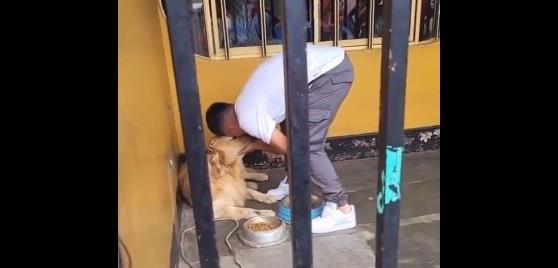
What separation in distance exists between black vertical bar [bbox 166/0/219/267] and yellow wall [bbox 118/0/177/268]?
0.24 m

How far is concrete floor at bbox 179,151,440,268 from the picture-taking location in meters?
2.65

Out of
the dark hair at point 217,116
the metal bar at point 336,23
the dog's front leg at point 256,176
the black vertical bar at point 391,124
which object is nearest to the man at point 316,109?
the dark hair at point 217,116

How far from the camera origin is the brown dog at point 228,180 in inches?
122

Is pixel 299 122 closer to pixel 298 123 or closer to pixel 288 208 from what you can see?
pixel 298 123

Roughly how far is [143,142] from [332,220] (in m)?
1.29

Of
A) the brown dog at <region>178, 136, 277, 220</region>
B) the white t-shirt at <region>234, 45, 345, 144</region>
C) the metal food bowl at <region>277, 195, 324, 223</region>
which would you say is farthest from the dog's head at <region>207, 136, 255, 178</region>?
the metal food bowl at <region>277, 195, 324, 223</region>

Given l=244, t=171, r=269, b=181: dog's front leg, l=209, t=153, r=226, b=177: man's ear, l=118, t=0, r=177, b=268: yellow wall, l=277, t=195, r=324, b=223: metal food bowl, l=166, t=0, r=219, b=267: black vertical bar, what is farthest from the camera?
l=244, t=171, r=269, b=181: dog's front leg

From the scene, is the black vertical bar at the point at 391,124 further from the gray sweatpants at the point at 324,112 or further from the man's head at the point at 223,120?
the man's head at the point at 223,120

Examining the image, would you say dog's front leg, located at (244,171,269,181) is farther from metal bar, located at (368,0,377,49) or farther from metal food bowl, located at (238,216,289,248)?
metal bar, located at (368,0,377,49)

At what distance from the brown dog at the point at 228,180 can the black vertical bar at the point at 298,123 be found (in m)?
1.94

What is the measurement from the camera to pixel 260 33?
3430mm
